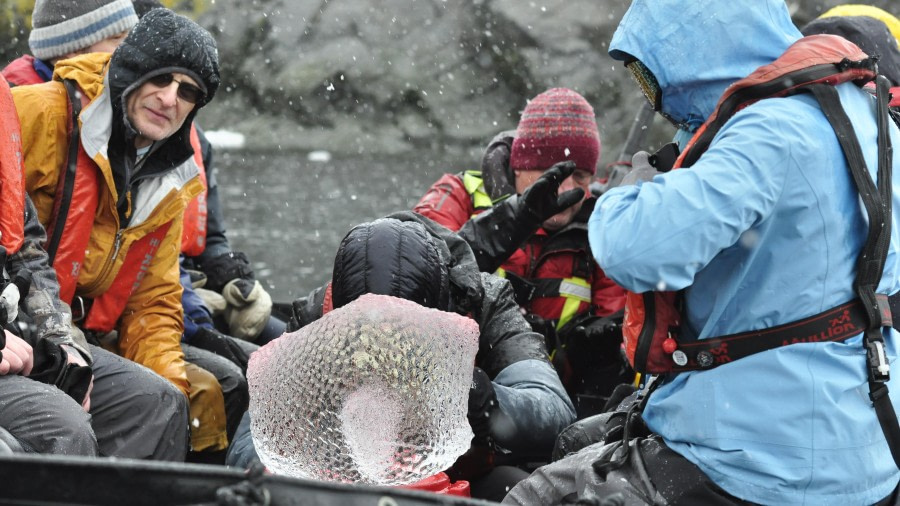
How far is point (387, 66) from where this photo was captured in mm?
49969

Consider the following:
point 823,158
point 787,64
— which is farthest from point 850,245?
point 787,64

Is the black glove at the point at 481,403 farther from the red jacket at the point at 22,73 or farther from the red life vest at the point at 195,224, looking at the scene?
the red life vest at the point at 195,224

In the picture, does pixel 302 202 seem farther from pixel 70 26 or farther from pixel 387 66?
pixel 387 66

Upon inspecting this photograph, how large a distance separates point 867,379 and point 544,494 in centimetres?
67

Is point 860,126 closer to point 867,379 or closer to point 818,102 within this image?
point 818,102

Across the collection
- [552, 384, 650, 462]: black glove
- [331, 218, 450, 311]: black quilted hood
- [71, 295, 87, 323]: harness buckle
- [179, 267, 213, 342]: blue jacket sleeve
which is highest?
[331, 218, 450, 311]: black quilted hood

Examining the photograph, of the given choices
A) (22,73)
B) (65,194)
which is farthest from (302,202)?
(65,194)

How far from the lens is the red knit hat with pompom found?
3.73 metres

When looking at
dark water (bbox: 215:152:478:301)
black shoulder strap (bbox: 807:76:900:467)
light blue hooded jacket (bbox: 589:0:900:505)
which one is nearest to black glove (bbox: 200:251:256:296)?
light blue hooded jacket (bbox: 589:0:900:505)

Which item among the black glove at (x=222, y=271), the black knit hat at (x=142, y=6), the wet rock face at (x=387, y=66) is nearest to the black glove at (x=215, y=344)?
the black glove at (x=222, y=271)

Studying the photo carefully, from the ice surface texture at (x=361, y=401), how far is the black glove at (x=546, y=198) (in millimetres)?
1384

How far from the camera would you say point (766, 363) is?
1740 mm

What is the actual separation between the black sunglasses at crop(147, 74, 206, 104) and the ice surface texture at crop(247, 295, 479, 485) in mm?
1636

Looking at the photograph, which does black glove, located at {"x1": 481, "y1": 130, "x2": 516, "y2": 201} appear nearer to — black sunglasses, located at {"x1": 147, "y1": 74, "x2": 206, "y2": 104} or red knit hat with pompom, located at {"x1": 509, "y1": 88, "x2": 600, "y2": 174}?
red knit hat with pompom, located at {"x1": 509, "y1": 88, "x2": 600, "y2": 174}
